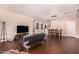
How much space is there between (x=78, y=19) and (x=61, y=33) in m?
0.42

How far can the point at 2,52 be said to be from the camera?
77.8 inches

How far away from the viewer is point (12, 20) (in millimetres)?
2006

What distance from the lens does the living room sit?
1.96 metres

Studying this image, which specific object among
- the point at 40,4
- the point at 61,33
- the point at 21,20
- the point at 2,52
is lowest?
the point at 2,52

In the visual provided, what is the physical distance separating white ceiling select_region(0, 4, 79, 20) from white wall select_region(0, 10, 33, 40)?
8 cm

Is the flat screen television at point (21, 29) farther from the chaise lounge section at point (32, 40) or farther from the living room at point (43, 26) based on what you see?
the chaise lounge section at point (32, 40)

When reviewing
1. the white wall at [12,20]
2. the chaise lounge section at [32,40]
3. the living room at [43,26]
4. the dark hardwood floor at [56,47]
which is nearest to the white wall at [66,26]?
the living room at [43,26]

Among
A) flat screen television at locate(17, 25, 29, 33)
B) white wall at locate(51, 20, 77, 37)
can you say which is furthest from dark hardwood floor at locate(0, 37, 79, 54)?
flat screen television at locate(17, 25, 29, 33)

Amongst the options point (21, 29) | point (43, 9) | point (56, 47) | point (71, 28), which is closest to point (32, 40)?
point (21, 29)

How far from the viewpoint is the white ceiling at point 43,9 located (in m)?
1.99

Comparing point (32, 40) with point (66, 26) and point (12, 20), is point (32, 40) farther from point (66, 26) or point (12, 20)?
point (66, 26)

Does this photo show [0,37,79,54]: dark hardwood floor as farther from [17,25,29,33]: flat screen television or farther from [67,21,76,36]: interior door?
[17,25,29,33]: flat screen television
